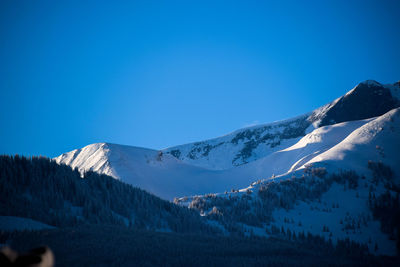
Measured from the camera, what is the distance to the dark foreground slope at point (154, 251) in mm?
6289

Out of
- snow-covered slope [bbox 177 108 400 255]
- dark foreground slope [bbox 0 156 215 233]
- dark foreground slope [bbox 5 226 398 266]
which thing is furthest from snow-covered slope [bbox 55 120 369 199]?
dark foreground slope [bbox 5 226 398 266]

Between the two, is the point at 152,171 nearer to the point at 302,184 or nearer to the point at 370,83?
the point at 302,184

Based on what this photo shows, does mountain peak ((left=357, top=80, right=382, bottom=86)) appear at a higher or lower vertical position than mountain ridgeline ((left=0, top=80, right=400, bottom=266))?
higher

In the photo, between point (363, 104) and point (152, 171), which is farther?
point (363, 104)

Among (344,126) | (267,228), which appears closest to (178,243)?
(267,228)

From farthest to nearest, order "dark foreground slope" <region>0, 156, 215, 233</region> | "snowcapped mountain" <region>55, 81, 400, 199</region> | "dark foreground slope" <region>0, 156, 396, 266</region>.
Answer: "snowcapped mountain" <region>55, 81, 400, 199</region>, "dark foreground slope" <region>0, 156, 215, 233</region>, "dark foreground slope" <region>0, 156, 396, 266</region>

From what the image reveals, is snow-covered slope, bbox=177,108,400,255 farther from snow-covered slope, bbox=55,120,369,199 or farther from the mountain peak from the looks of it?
the mountain peak

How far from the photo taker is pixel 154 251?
23.1 feet

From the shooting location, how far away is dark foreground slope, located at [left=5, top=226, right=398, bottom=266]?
6.29 m

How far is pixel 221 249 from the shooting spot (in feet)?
26.3

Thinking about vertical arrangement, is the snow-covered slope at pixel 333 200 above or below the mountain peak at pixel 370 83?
below

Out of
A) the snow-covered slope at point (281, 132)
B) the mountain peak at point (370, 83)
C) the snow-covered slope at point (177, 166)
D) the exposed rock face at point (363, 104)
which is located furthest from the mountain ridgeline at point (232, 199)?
the mountain peak at point (370, 83)

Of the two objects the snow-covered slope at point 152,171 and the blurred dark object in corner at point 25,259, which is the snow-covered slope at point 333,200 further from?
the blurred dark object in corner at point 25,259

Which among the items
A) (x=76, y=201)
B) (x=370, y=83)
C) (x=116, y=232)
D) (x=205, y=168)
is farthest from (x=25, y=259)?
(x=370, y=83)
